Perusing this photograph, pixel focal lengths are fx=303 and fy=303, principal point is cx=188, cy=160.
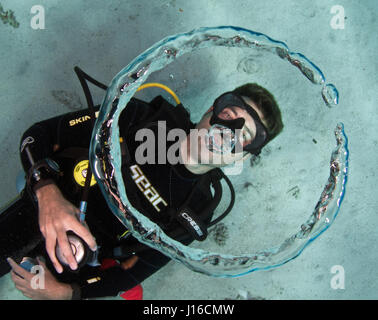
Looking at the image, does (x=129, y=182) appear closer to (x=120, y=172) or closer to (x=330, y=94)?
(x=120, y=172)

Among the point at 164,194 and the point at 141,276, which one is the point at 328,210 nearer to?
the point at 164,194

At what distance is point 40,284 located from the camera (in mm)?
1602

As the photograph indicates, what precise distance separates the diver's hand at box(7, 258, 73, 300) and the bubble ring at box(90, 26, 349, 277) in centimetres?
50

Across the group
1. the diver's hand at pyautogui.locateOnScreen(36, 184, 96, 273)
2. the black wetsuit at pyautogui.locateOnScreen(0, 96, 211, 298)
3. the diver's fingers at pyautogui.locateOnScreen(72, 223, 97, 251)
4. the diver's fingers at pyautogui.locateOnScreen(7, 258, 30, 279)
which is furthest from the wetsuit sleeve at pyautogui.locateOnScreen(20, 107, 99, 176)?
the diver's fingers at pyautogui.locateOnScreen(7, 258, 30, 279)

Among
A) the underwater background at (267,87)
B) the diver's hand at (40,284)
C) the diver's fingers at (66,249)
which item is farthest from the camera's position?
the underwater background at (267,87)

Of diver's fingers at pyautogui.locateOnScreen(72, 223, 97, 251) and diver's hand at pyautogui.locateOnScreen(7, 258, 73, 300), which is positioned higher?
diver's fingers at pyautogui.locateOnScreen(72, 223, 97, 251)

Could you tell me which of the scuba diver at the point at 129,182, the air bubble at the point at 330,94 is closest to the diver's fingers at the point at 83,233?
the scuba diver at the point at 129,182

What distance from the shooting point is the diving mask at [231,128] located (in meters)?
1.63

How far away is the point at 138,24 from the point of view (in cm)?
230

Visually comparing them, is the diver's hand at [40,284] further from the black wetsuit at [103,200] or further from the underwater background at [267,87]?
the underwater background at [267,87]

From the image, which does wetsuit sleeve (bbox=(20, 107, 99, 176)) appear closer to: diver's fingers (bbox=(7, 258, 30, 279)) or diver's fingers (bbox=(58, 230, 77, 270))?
diver's fingers (bbox=(58, 230, 77, 270))

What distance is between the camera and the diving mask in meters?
1.63
